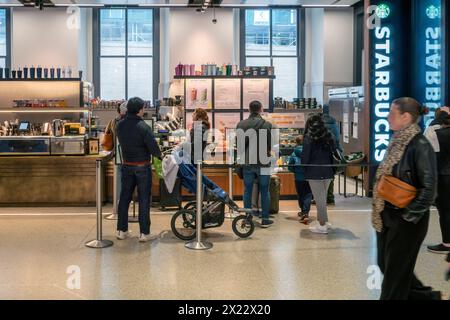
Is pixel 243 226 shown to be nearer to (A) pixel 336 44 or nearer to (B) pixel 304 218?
(B) pixel 304 218

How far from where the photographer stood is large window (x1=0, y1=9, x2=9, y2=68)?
15.3 m

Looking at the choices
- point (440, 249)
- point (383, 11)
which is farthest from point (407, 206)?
point (383, 11)

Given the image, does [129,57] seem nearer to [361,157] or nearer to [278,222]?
[361,157]

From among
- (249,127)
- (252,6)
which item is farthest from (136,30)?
(249,127)

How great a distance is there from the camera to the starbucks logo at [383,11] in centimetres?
963

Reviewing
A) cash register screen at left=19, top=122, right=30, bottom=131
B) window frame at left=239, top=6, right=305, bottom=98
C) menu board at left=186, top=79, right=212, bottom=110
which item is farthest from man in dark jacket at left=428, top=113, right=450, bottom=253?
window frame at left=239, top=6, right=305, bottom=98

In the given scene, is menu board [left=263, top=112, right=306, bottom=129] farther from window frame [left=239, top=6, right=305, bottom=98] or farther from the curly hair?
window frame [left=239, top=6, right=305, bottom=98]

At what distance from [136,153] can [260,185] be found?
1.78m

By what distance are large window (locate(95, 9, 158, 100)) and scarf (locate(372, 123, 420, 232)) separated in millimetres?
12882

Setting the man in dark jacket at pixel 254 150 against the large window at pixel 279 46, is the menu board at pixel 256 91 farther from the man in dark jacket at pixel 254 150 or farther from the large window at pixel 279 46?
the large window at pixel 279 46

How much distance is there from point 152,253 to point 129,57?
11.1 m

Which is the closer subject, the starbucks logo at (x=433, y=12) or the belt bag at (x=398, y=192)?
the belt bag at (x=398, y=192)

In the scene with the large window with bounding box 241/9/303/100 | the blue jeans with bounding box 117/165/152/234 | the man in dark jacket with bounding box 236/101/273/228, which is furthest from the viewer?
the large window with bounding box 241/9/303/100

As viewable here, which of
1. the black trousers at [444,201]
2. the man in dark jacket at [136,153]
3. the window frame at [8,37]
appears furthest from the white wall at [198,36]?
the black trousers at [444,201]
